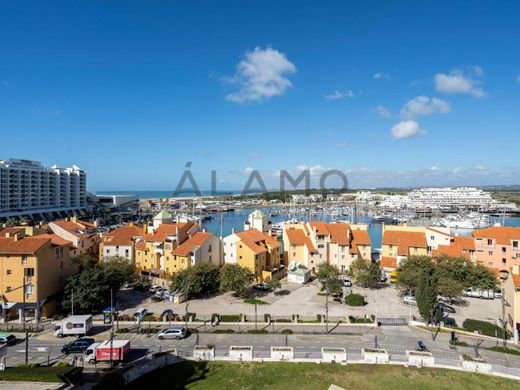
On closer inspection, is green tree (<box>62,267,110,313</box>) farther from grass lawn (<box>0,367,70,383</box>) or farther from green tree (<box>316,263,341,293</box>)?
green tree (<box>316,263,341,293</box>)

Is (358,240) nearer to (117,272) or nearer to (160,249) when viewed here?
(160,249)

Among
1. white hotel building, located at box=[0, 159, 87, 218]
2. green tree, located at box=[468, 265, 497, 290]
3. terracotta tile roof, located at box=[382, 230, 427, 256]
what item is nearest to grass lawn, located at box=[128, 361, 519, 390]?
green tree, located at box=[468, 265, 497, 290]

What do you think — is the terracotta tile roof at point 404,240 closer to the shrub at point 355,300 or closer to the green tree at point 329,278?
the green tree at point 329,278

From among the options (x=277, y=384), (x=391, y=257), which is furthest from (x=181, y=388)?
(x=391, y=257)

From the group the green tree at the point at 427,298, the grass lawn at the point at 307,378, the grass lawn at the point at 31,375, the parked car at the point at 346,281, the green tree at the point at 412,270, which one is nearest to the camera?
the grass lawn at the point at 31,375

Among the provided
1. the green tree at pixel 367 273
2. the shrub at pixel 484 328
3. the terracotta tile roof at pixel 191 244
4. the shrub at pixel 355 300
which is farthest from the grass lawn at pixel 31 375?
the green tree at pixel 367 273
